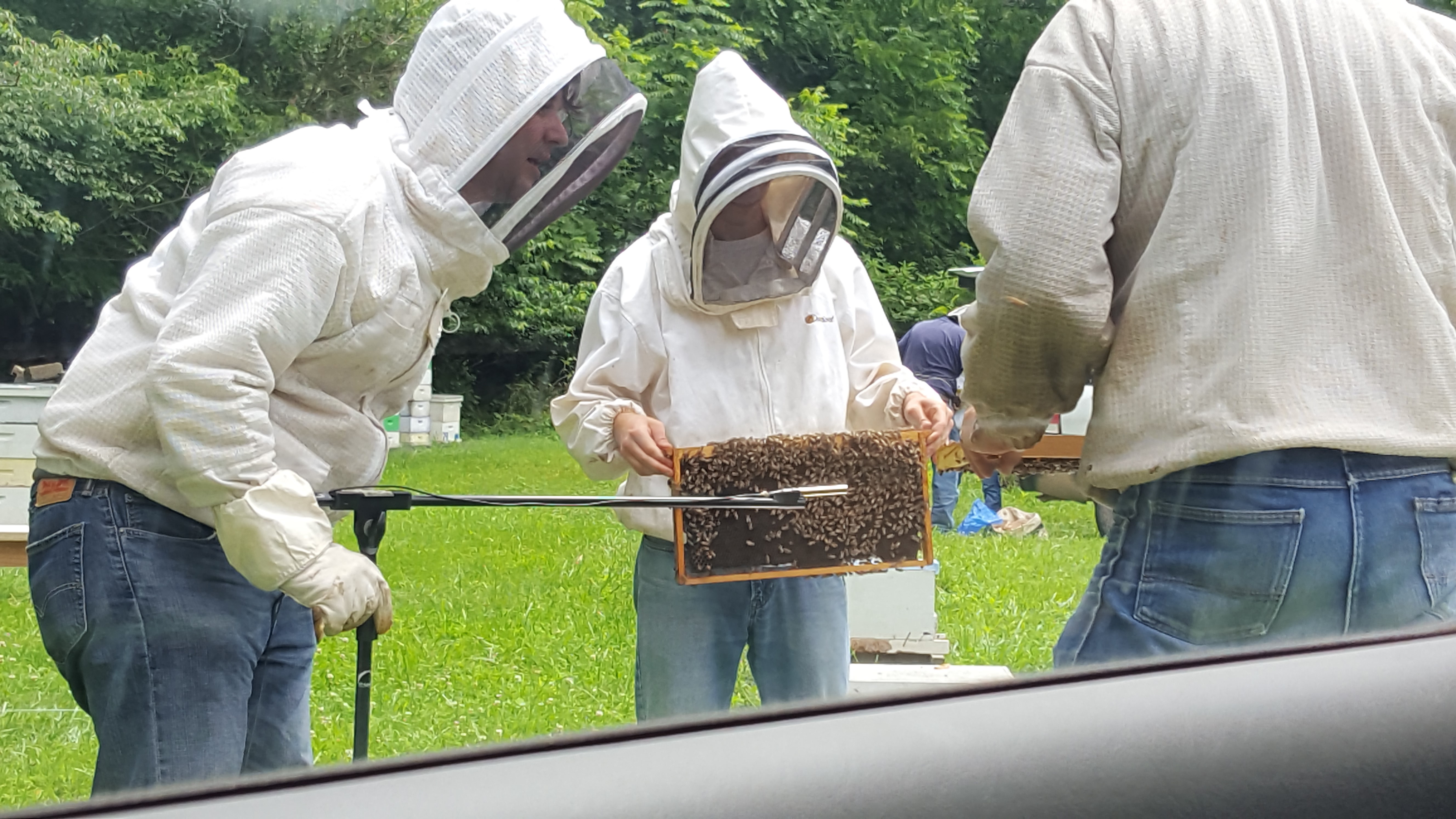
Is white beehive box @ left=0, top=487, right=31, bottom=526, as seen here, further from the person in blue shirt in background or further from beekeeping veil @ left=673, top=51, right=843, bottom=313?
the person in blue shirt in background

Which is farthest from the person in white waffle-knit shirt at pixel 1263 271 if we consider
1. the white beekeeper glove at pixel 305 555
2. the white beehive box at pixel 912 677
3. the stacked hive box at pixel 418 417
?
the white beekeeper glove at pixel 305 555

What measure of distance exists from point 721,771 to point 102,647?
987 millimetres

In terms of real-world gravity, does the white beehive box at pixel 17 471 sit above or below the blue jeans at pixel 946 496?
above

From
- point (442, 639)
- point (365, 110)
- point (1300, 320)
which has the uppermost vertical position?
point (365, 110)

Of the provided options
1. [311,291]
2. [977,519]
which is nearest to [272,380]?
[311,291]

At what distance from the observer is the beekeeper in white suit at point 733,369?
1.97 metres

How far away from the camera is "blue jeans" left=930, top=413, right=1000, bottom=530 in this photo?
2.03 metres

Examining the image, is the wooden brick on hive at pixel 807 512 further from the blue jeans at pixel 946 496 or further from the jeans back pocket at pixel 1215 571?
the jeans back pocket at pixel 1215 571

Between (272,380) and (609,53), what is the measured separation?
0.64 metres

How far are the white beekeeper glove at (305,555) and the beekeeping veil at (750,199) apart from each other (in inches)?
30.9

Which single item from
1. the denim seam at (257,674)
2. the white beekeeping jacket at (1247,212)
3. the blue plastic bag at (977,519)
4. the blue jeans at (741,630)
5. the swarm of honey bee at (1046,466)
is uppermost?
the white beekeeping jacket at (1247,212)

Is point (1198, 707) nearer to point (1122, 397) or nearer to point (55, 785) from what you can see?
point (1122, 397)

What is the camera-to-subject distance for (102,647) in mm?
1626

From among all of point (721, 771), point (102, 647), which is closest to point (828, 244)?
point (721, 771)
